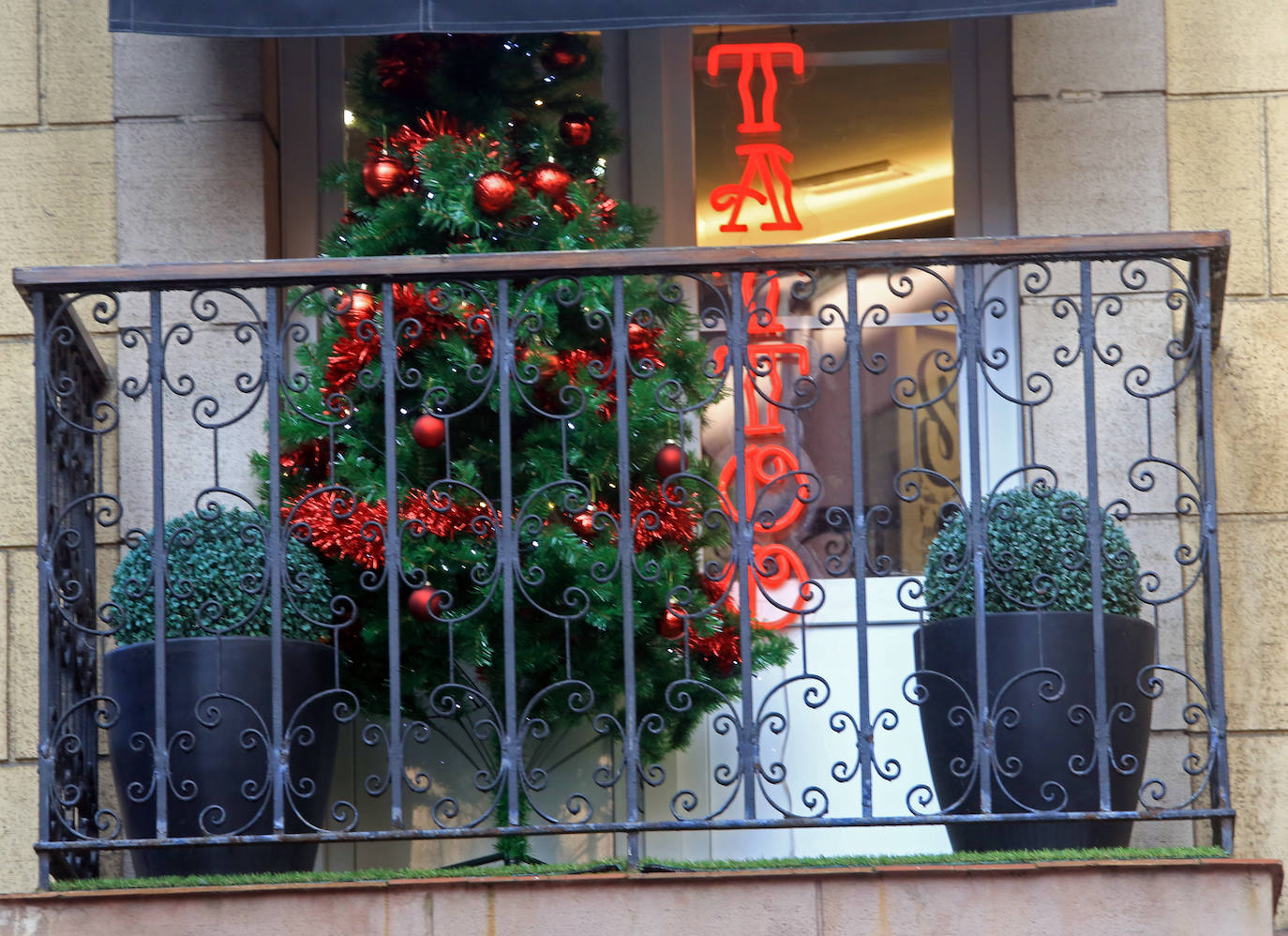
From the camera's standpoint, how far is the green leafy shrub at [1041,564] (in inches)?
177

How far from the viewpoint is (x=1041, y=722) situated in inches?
172

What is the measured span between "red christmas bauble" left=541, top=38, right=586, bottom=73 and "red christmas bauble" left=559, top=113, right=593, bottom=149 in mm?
155

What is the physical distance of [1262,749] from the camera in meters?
5.14

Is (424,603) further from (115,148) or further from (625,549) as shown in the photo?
(115,148)

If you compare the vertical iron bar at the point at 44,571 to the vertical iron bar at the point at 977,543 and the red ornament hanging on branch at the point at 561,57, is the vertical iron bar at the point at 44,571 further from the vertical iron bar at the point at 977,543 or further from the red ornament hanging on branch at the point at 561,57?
the vertical iron bar at the point at 977,543

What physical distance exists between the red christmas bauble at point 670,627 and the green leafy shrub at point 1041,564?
2.42 ft

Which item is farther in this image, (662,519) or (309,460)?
(309,460)

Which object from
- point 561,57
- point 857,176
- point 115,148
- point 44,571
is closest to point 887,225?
point 857,176

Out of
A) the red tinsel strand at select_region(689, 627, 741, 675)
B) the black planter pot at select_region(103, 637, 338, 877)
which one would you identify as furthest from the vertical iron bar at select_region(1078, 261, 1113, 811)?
the black planter pot at select_region(103, 637, 338, 877)

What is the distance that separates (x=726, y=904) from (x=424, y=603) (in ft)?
4.02

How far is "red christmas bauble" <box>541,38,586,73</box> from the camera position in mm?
5457

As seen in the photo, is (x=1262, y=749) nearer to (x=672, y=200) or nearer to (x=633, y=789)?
(x=633, y=789)

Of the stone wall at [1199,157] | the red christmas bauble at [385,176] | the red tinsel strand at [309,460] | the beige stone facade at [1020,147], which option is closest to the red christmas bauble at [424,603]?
the red tinsel strand at [309,460]

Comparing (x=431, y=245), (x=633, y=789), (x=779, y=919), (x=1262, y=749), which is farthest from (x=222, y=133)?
(x=1262, y=749)
